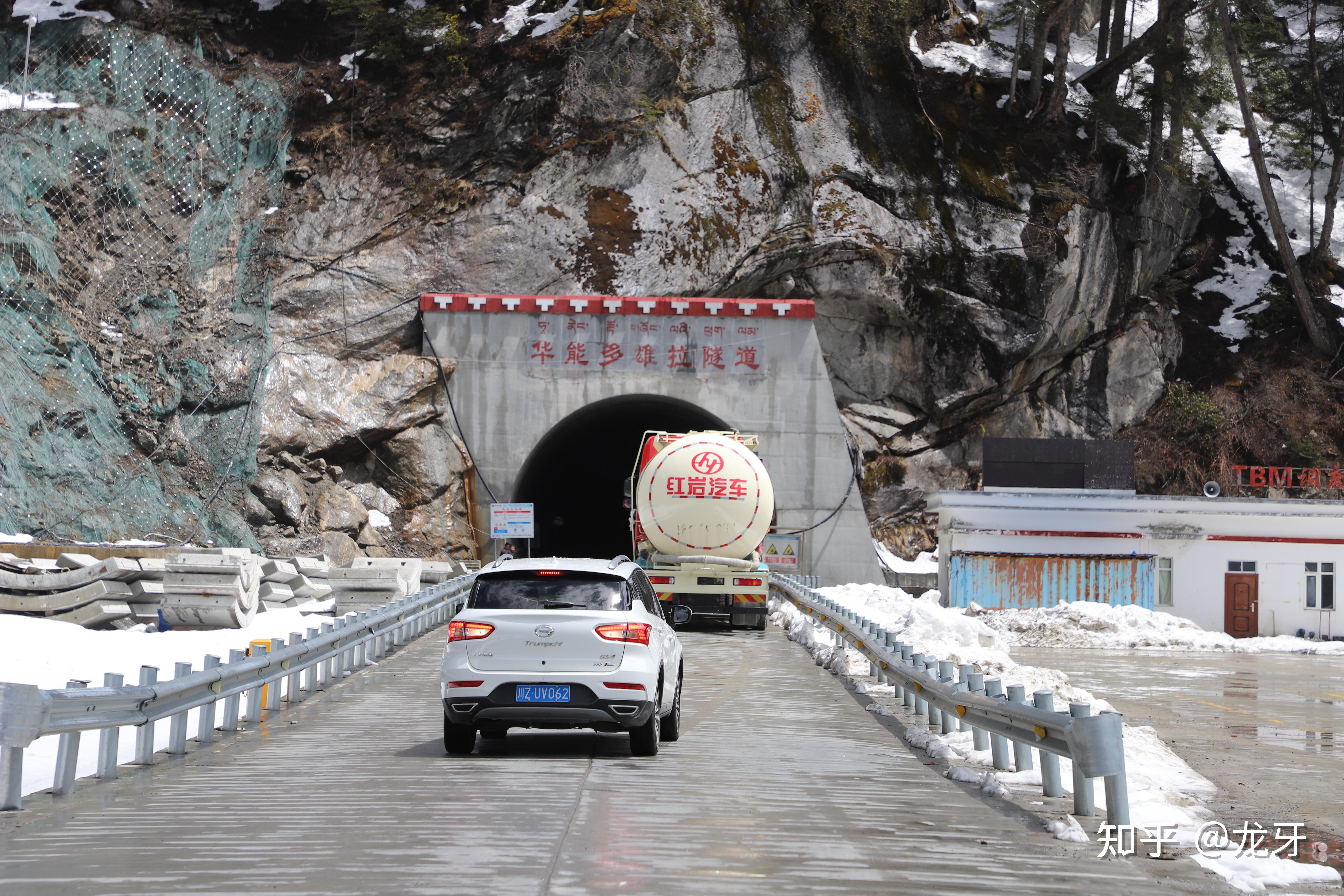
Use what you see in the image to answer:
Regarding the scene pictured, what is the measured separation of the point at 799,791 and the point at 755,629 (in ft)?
51.4

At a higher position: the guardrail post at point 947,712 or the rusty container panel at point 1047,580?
the guardrail post at point 947,712

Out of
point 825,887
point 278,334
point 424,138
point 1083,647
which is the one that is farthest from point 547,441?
point 825,887

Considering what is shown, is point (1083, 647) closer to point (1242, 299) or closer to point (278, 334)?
point (278, 334)

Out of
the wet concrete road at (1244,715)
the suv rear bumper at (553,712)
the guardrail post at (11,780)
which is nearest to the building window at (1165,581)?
the wet concrete road at (1244,715)

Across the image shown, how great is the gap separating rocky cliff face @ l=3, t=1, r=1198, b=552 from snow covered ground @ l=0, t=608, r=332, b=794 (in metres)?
13.9

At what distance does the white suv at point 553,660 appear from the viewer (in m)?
9.48

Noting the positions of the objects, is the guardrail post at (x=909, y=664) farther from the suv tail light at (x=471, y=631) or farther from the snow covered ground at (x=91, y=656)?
the snow covered ground at (x=91, y=656)

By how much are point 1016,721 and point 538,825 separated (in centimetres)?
350

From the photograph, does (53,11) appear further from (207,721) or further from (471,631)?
(471,631)

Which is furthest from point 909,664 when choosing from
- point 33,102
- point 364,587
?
point 33,102

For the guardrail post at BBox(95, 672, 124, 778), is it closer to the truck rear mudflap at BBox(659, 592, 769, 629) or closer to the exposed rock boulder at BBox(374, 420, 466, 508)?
the truck rear mudflap at BBox(659, 592, 769, 629)

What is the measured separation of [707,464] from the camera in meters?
22.9

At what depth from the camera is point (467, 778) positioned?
343 inches

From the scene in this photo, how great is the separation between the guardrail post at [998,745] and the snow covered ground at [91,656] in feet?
21.2
